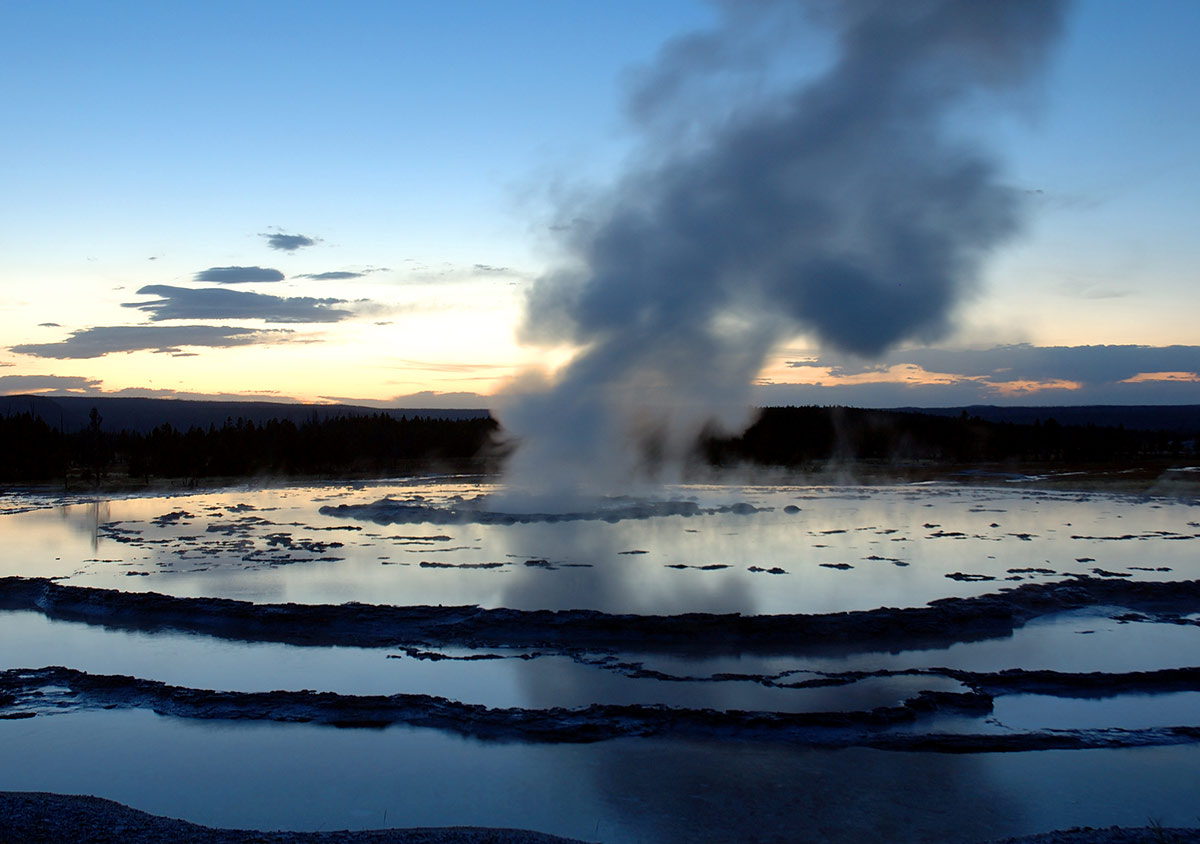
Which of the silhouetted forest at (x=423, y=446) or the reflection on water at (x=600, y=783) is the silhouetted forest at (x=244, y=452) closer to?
the silhouetted forest at (x=423, y=446)

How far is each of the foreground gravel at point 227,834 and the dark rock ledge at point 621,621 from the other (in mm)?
5650

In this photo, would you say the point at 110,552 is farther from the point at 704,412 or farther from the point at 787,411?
the point at 787,411

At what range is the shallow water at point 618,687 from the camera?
7398 mm

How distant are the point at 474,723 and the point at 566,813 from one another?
2263 mm

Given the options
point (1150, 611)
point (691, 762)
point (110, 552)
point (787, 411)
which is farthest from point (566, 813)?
point (787, 411)

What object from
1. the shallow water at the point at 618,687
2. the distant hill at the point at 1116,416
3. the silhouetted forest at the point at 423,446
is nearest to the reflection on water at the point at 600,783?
the shallow water at the point at 618,687

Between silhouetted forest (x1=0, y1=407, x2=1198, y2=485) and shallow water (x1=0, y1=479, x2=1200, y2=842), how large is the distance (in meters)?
36.7

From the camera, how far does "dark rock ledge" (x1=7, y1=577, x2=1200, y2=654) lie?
1255 centimetres

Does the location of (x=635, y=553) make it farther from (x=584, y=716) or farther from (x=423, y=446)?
(x=423, y=446)

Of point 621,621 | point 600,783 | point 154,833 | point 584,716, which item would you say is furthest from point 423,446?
point 154,833

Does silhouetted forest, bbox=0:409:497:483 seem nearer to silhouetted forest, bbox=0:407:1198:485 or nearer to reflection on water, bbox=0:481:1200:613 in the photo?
silhouetted forest, bbox=0:407:1198:485

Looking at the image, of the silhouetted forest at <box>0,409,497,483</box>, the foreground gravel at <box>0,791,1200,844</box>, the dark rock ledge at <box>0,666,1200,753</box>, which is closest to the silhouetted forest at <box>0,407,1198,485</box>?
the silhouetted forest at <box>0,409,497,483</box>

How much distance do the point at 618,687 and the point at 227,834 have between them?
4979 mm

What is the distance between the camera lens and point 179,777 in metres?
8.15
